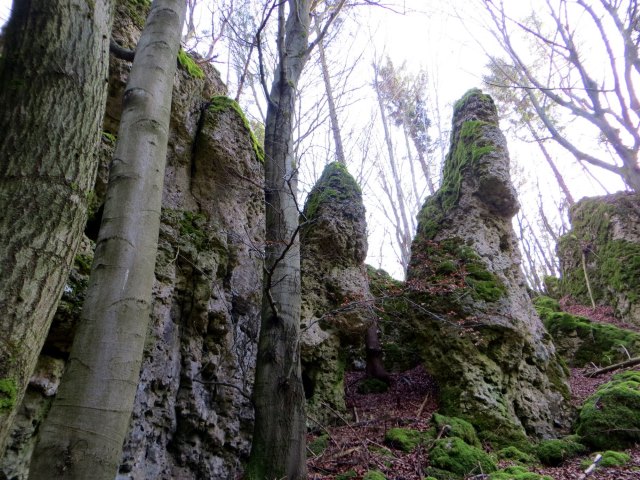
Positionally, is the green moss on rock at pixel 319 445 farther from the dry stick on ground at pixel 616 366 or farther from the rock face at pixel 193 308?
the dry stick on ground at pixel 616 366

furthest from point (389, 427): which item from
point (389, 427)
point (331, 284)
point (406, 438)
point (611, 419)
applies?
point (611, 419)

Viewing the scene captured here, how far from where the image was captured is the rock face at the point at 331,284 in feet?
20.6

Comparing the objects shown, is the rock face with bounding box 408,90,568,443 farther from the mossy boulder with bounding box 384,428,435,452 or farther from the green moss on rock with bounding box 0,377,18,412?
the green moss on rock with bounding box 0,377,18,412

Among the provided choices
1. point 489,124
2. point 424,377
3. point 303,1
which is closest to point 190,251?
point 303,1

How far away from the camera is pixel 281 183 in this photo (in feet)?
13.6

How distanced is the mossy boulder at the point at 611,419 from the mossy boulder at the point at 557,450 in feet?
0.83

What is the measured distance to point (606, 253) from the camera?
11.9m

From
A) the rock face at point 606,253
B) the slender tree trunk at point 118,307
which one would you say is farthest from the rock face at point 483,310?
the rock face at point 606,253

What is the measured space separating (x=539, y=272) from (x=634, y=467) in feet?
75.3

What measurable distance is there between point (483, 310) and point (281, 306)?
3939mm

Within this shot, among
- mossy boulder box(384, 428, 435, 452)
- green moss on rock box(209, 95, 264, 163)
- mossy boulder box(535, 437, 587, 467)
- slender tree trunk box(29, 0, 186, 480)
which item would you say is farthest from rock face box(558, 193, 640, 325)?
slender tree trunk box(29, 0, 186, 480)

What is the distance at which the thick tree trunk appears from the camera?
3.10 metres

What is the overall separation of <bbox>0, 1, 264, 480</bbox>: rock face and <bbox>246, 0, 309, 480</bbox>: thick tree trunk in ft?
1.21

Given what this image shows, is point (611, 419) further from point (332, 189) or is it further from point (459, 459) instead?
point (332, 189)
